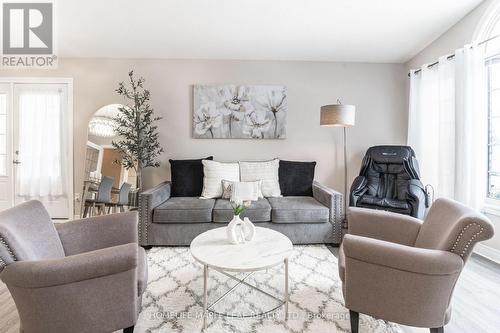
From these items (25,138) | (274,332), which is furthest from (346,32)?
(25,138)

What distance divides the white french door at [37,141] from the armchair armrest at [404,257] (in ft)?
13.2

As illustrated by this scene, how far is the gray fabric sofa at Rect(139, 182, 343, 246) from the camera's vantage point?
8.98ft

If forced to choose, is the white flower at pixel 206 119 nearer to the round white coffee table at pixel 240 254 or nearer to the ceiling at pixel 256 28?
the ceiling at pixel 256 28

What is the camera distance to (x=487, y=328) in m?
1.58

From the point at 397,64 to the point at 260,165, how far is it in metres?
2.68

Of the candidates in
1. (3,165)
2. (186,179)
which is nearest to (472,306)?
(186,179)

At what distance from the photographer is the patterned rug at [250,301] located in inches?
62.1

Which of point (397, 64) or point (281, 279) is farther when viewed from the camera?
point (397, 64)

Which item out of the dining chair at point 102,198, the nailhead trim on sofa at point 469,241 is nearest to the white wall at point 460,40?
the nailhead trim on sofa at point 469,241

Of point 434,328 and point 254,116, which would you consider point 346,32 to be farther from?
point 434,328

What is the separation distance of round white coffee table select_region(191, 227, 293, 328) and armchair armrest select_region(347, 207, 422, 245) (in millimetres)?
537

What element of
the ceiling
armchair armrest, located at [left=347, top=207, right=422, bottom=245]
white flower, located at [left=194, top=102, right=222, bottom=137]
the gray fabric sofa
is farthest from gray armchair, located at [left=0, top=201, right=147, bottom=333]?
white flower, located at [left=194, top=102, right=222, bottom=137]

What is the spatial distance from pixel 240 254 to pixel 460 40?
11.2ft

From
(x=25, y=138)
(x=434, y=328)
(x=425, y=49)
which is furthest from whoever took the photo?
(x=25, y=138)
